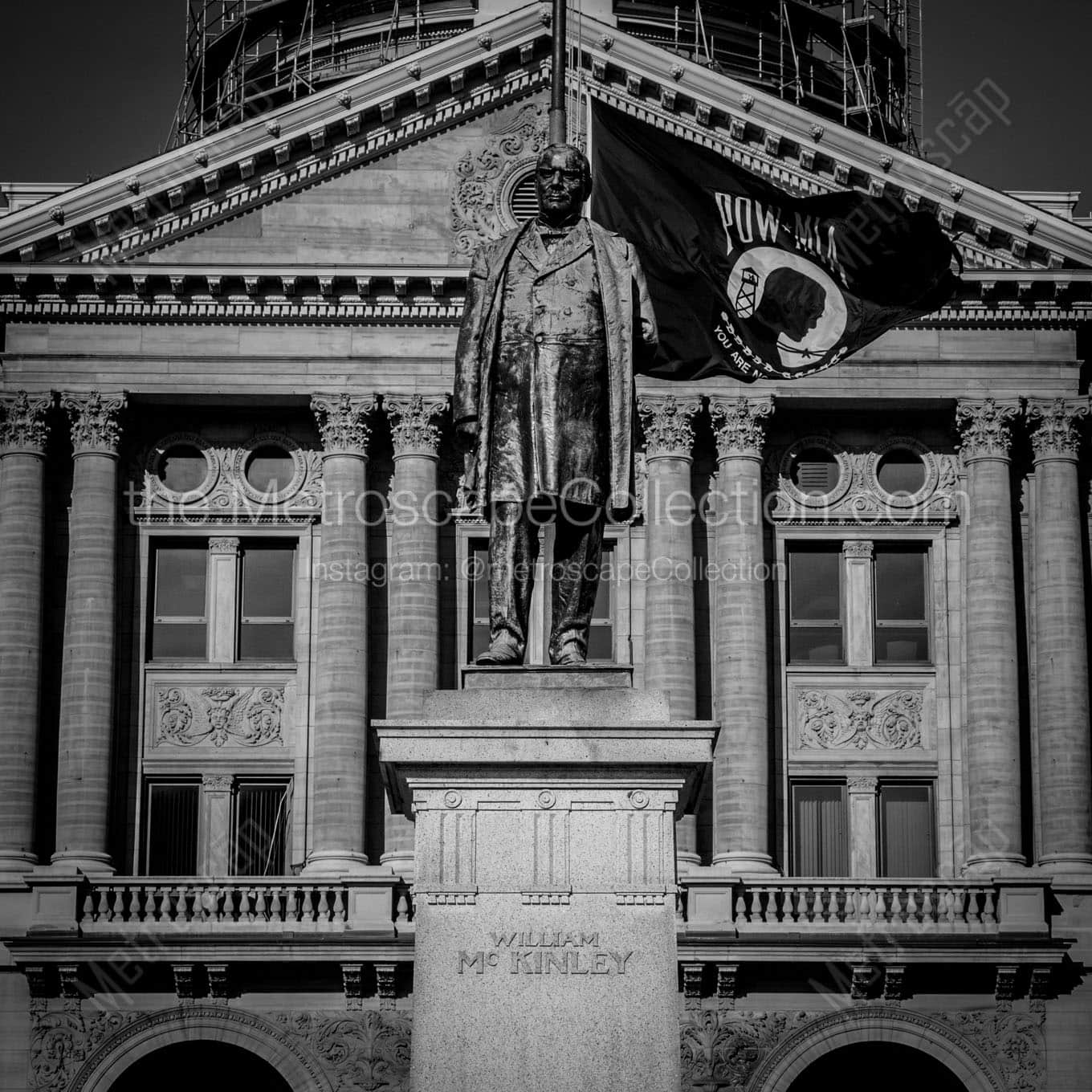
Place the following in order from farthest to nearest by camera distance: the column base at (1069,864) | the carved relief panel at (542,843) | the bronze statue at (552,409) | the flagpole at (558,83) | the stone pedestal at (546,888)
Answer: the column base at (1069,864), the flagpole at (558,83), the bronze statue at (552,409), the carved relief panel at (542,843), the stone pedestal at (546,888)

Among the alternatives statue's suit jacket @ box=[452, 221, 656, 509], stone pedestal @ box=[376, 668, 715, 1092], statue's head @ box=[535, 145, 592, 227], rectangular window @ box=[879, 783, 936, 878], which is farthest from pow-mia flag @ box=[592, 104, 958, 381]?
stone pedestal @ box=[376, 668, 715, 1092]

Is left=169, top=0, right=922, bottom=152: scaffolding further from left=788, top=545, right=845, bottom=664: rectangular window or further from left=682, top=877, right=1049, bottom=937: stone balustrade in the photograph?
left=682, top=877, right=1049, bottom=937: stone balustrade

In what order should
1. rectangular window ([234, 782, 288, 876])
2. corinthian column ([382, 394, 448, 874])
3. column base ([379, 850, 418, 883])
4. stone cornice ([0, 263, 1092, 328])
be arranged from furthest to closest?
stone cornice ([0, 263, 1092, 328])
rectangular window ([234, 782, 288, 876])
corinthian column ([382, 394, 448, 874])
column base ([379, 850, 418, 883])

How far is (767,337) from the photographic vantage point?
3747 centimetres

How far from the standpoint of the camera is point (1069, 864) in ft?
153

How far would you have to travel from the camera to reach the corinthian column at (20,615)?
46156mm

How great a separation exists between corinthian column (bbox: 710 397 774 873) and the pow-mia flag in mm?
10510

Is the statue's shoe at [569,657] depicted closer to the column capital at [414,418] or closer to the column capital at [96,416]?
the column capital at [414,418]

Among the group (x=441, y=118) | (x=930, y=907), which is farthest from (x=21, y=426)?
(x=930, y=907)

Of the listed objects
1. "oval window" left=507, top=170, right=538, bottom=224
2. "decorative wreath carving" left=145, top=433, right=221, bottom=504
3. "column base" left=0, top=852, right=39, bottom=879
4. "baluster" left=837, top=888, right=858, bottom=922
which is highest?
"oval window" left=507, top=170, right=538, bottom=224

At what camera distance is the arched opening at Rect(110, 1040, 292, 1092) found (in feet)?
152

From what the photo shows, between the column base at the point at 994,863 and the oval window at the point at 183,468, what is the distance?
14337mm

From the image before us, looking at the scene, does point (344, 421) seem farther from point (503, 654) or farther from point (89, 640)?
point (503, 654)

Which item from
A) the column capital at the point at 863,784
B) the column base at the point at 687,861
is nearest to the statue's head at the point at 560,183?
the column base at the point at 687,861
